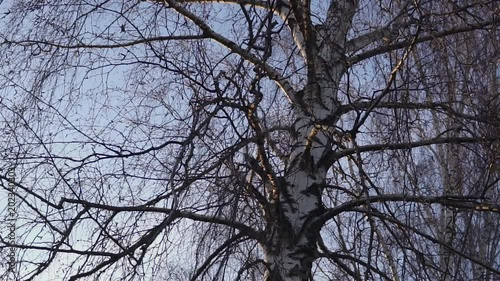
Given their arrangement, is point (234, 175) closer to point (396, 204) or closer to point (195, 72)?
point (195, 72)

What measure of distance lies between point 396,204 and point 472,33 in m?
1.10

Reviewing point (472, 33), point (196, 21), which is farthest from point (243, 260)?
point (472, 33)

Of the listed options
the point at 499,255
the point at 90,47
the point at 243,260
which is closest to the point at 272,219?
the point at 243,260

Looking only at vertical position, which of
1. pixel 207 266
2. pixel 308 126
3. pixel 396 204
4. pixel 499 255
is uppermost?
pixel 499 255

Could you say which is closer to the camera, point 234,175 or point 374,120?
point 234,175

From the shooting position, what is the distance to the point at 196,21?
13.5ft

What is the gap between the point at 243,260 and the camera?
12.4ft

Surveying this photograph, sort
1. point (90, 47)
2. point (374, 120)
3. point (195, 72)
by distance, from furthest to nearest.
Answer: point (374, 120) → point (90, 47) → point (195, 72)

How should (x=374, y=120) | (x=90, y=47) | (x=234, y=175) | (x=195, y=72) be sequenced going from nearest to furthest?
(x=234, y=175) → (x=195, y=72) → (x=90, y=47) → (x=374, y=120)

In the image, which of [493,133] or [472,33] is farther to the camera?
[472,33]

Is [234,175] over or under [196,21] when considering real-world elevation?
under

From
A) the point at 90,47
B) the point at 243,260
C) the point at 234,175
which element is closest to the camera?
the point at 234,175

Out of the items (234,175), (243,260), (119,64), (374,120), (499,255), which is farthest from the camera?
(499,255)

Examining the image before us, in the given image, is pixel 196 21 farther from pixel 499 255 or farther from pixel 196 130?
pixel 499 255
